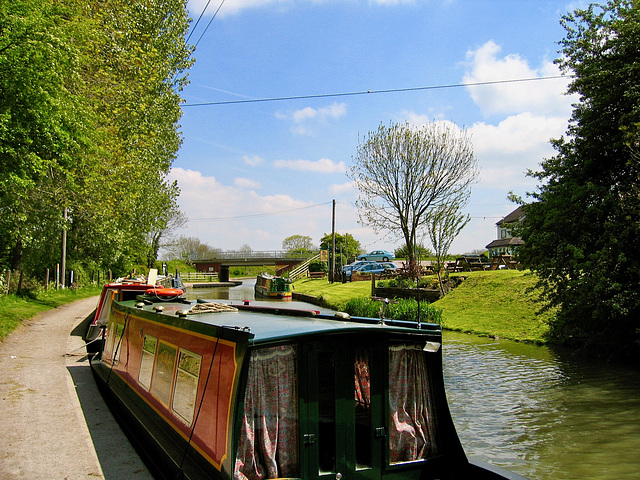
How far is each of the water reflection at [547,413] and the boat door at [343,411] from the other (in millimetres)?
3901

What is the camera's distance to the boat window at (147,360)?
259 inches

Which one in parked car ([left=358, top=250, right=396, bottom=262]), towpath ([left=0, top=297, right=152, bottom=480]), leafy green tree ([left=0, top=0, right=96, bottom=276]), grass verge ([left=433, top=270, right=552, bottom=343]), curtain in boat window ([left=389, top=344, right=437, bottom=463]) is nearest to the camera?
curtain in boat window ([left=389, top=344, right=437, bottom=463])

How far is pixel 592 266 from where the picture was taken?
13070mm

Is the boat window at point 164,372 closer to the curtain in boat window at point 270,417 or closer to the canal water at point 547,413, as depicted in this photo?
the curtain in boat window at point 270,417

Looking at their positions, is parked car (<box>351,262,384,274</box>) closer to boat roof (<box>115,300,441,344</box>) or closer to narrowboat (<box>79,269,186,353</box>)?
narrowboat (<box>79,269,186,353</box>)

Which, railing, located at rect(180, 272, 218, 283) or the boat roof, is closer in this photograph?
the boat roof

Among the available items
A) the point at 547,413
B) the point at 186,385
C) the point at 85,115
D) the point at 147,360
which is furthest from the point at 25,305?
the point at 547,413

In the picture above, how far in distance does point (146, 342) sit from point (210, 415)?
294cm

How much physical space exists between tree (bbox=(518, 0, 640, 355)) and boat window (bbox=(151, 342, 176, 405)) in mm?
10428

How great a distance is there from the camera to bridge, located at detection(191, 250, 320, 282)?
76.9 meters

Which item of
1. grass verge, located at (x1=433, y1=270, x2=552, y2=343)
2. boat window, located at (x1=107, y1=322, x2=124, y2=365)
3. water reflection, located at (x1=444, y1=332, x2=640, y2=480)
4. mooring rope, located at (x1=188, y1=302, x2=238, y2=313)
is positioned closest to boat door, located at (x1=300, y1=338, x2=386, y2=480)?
mooring rope, located at (x1=188, y1=302, x2=238, y2=313)

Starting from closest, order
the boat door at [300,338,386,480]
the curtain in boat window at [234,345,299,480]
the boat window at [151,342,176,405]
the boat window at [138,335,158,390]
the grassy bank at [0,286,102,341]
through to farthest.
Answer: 1. the curtain in boat window at [234,345,299,480]
2. the boat door at [300,338,386,480]
3. the boat window at [151,342,176,405]
4. the boat window at [138,335,158,390]
5. the grassy bank at [0,286,102,341]

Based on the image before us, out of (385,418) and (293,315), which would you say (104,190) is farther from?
(385,418)

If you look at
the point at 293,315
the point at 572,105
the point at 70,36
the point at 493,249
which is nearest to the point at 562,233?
the point at 572,105
